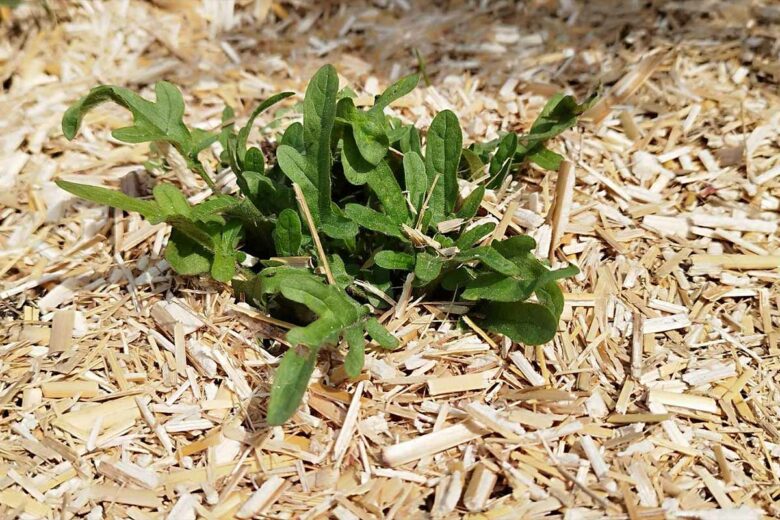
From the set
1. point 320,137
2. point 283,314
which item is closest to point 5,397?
point 283,314

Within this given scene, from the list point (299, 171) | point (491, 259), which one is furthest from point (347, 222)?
point (491, 259)

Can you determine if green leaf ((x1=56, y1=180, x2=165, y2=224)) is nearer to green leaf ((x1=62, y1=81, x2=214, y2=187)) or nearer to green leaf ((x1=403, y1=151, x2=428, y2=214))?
green leaf ((x1=62, y1=81, x2=214, y2=187))

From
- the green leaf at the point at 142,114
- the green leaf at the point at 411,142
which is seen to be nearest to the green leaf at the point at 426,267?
the green leaf at the point at 411,142

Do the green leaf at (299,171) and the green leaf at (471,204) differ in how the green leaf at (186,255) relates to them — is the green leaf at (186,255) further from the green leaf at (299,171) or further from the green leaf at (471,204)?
the green leaf at (471,204)

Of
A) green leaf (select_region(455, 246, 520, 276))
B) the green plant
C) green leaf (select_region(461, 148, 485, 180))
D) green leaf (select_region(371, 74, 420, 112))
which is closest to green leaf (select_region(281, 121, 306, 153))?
the green plant

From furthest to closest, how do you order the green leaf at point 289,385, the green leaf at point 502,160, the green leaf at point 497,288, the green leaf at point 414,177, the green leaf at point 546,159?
the green leaf at point 546,159, the green leaf at point 502,160, the green leaf at point 414,177, the green leaf at point 497,288, the green leaf at point 289,385

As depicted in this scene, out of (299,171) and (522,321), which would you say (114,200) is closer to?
(299,171)
